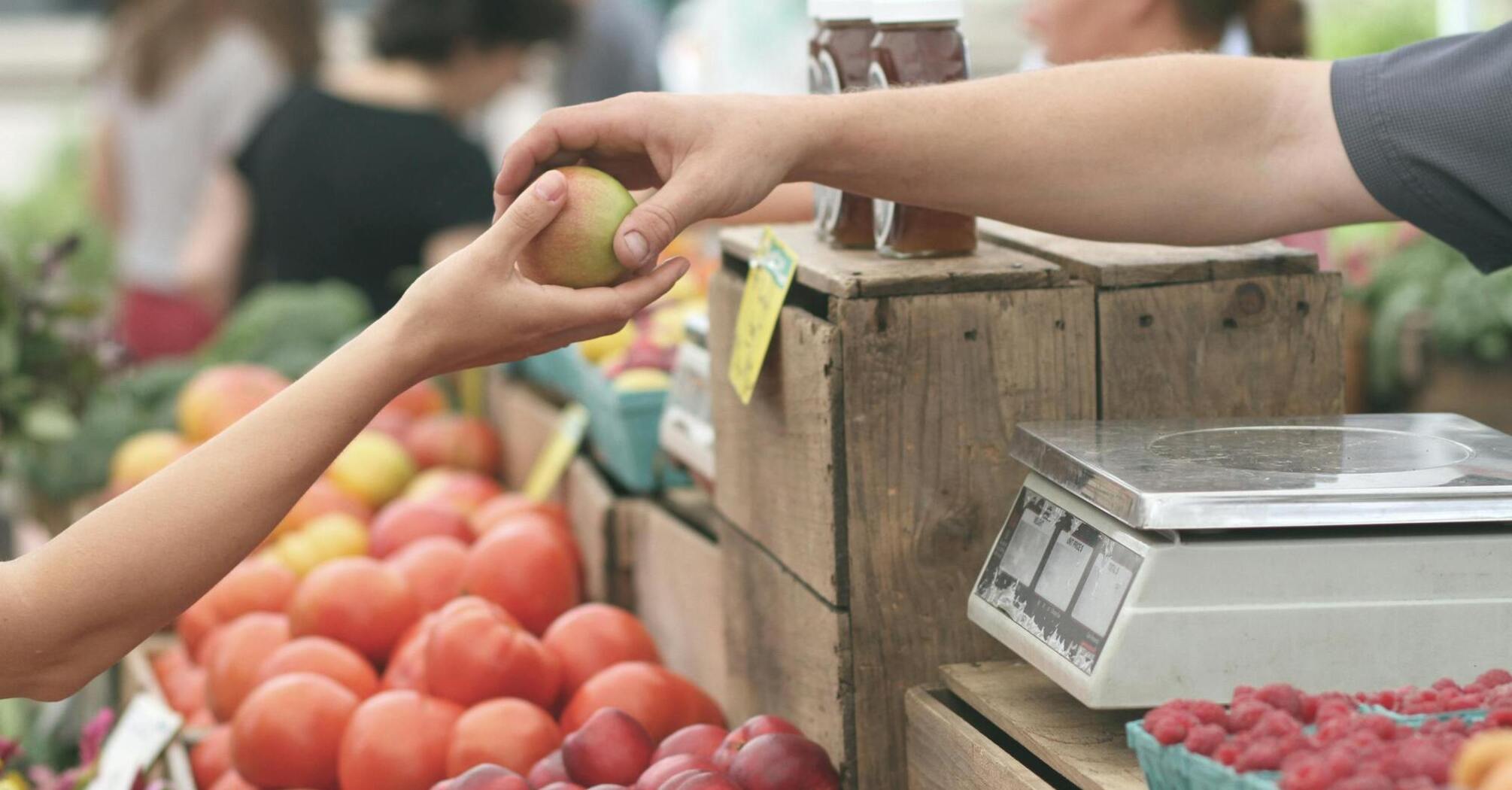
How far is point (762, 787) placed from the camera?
4.57ft

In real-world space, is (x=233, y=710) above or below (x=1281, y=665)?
below

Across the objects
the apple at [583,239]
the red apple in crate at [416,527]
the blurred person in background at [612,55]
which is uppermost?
the blurred person in background at [612,55]

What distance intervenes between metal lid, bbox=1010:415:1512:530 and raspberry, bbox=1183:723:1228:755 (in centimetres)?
19

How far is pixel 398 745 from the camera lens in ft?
5.56

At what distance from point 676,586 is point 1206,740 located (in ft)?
4.12

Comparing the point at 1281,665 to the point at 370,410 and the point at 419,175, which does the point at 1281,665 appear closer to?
the point at 370,410

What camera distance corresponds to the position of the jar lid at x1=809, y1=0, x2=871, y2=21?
5.22 ft

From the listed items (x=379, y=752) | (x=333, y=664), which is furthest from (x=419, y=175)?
(x=379, y=752)

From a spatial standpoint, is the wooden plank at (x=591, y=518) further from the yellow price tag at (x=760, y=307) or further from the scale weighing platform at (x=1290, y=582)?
the scale weighing platform at (x=1290, y=582)

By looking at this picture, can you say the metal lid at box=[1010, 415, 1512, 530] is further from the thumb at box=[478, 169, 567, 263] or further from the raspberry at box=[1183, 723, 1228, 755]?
the thumb at box=[478, 169, 567, 263]

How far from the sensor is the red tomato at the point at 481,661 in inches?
69.2

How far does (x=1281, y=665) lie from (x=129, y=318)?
491 centimetres

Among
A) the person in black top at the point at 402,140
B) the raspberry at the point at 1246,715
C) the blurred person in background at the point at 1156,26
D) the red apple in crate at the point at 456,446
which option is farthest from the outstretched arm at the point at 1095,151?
the person in black top at the point at 402,140

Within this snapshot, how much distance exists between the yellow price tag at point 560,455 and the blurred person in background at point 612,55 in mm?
3452
